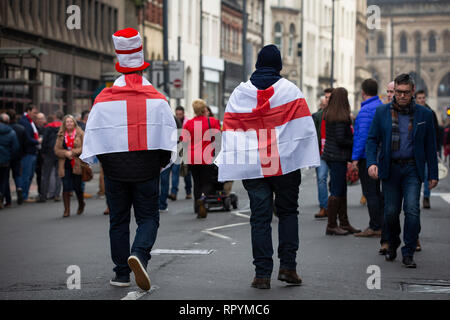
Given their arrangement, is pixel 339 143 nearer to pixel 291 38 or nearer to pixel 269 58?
pixel 269 58

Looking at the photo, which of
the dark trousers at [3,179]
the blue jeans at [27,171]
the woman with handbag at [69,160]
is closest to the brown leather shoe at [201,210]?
the woman with handbag at [69,160]

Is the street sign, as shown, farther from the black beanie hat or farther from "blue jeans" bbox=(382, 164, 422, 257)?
the black beanie hat

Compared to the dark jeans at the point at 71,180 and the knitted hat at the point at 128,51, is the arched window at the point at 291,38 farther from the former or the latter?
the knitted hat at the point at 128,51

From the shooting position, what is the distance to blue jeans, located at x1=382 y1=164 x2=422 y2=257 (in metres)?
9.69

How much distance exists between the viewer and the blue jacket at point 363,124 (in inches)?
476

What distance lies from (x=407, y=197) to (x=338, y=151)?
10.0ft

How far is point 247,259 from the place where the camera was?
33.6ft

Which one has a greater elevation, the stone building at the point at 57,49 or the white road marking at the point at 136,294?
the stone building at the point at 57,49

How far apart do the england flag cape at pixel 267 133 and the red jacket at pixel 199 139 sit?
24.9 ft

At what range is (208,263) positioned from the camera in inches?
391

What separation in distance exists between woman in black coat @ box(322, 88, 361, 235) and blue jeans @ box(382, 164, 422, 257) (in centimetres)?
262

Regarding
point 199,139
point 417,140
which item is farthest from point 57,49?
point 417,140

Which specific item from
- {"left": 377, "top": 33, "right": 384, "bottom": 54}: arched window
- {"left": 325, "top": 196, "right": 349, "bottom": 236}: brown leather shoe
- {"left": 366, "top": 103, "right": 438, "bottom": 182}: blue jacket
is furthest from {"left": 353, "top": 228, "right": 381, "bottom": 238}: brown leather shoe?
{"left": 377, "top": 33, "right": 384, "bottom": 54}: arched window

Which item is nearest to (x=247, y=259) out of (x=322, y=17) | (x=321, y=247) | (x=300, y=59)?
(x=321, y=247)
